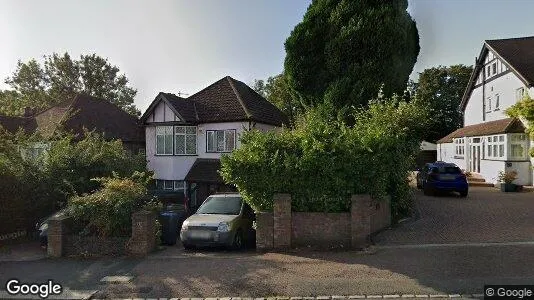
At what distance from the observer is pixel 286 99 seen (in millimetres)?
33000

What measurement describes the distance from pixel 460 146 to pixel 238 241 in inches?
910

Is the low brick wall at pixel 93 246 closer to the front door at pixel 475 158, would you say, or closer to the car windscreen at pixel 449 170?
the car windscreen at pixel 449 170

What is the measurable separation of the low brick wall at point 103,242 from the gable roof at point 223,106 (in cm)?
1019

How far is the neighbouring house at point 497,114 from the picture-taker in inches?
792

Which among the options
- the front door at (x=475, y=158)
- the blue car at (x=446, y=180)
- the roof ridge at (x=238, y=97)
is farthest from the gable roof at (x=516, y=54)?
the roof ridge at (x=238, y=97)

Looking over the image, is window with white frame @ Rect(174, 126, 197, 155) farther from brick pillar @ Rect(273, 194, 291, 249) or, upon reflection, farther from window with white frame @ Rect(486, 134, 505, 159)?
window with white frame @ Rect(486, 134, 505, 159)

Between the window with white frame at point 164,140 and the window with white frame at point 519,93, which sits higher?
the window with white frame at point 519,93

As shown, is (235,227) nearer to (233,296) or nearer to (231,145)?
(233,296)

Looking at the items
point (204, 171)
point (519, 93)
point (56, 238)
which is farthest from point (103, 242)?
point (519, 93)

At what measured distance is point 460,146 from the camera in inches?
1125

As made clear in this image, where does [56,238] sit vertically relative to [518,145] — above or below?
below

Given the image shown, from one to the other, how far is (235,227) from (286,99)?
75.7ft

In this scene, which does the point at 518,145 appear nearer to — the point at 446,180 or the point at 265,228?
the point at 446,180

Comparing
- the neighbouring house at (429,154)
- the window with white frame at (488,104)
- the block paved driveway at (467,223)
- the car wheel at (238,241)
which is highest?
the window with white frame at (488,104)
